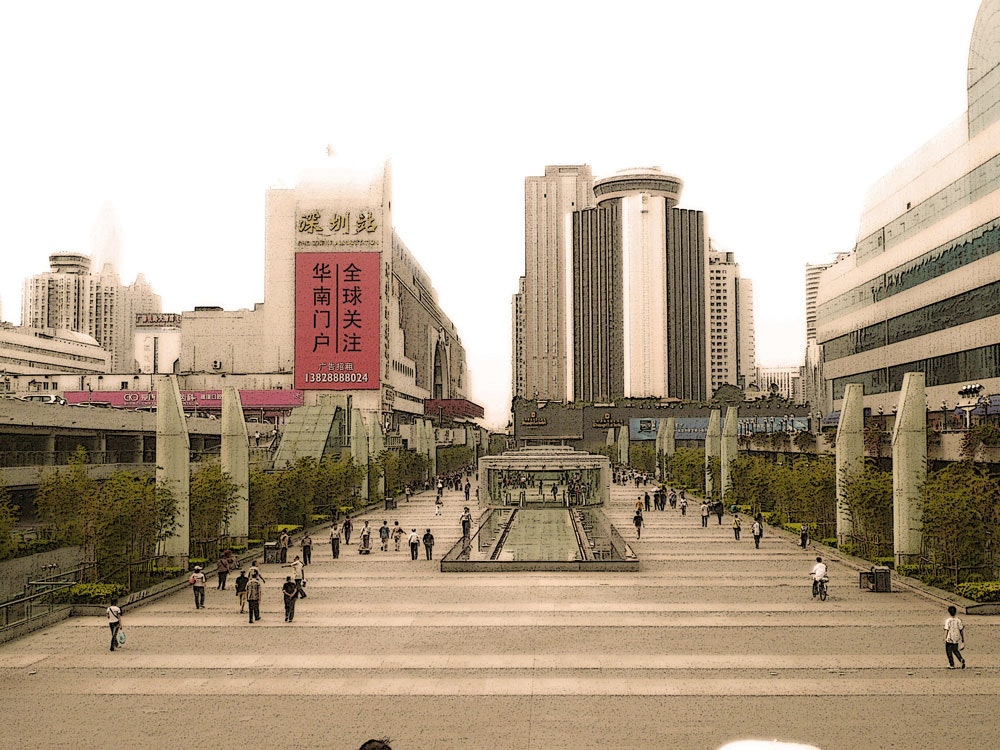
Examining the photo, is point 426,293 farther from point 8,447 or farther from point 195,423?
point 8,447

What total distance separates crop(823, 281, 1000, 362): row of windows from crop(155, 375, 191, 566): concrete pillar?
116 feet

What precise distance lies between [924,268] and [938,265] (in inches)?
85.4

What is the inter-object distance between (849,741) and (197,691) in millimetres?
11292

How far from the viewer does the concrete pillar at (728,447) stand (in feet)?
196

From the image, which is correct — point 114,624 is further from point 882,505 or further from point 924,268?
point 924,268

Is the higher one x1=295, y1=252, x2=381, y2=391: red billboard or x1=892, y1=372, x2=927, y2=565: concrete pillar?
x1=295, y1=252, x2=381, y2=391: red billboard

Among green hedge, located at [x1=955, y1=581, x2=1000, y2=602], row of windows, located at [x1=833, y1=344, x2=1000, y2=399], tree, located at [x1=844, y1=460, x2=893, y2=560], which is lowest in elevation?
green hedge, located at [x1=955, y1=581, x2=1000, y2=602]

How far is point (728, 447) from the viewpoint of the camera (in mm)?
60969

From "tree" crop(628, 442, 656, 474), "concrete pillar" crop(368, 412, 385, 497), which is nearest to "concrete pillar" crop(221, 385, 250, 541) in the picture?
"concrete pillar" crop(368, 412, 385, 497)

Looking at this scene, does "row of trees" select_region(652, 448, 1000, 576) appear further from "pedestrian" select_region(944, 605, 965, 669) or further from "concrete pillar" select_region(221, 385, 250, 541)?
"concrete pillar" select_region(221, 385, 250, 541)

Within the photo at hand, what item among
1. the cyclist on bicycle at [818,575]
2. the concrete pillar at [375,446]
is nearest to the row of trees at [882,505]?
the cyclist on bicycle at [818,575]

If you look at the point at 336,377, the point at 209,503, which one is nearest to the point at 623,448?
the point at 336,377

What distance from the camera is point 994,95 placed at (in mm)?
42938

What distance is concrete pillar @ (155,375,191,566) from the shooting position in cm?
3212
